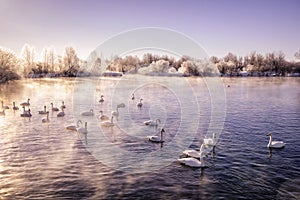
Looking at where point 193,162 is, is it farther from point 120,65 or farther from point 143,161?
point 120,65

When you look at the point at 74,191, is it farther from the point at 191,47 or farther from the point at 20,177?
the point at 191,47

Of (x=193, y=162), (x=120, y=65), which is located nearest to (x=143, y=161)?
(x=193, y=162)

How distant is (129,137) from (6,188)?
955 cm

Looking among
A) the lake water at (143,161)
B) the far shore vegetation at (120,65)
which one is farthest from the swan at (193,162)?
the far shore vegetation at (120,65)

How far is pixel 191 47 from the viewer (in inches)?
579

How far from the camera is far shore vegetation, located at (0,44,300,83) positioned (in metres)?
76.6

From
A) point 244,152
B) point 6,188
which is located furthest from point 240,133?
point 6,188

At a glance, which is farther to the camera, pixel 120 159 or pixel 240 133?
pixel 240 133

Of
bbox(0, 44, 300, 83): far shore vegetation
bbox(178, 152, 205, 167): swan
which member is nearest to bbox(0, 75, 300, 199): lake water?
bbox(178, 152, 205, 167): swan

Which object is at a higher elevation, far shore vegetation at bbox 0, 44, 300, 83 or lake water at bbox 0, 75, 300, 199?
far shore vegetation at bbox 0, 44, 300, 83

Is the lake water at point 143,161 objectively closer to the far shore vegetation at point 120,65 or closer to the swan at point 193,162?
the swan at point 193,162

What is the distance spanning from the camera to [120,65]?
3701 inches

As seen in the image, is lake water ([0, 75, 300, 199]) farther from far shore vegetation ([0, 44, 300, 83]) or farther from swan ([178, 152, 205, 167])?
far shore vegetation ([0, 44, 300, 83])

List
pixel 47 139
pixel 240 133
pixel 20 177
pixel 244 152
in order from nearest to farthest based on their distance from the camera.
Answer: pixel 20 177
pixel 244 152
pixel 47 139
pixel 240 133
